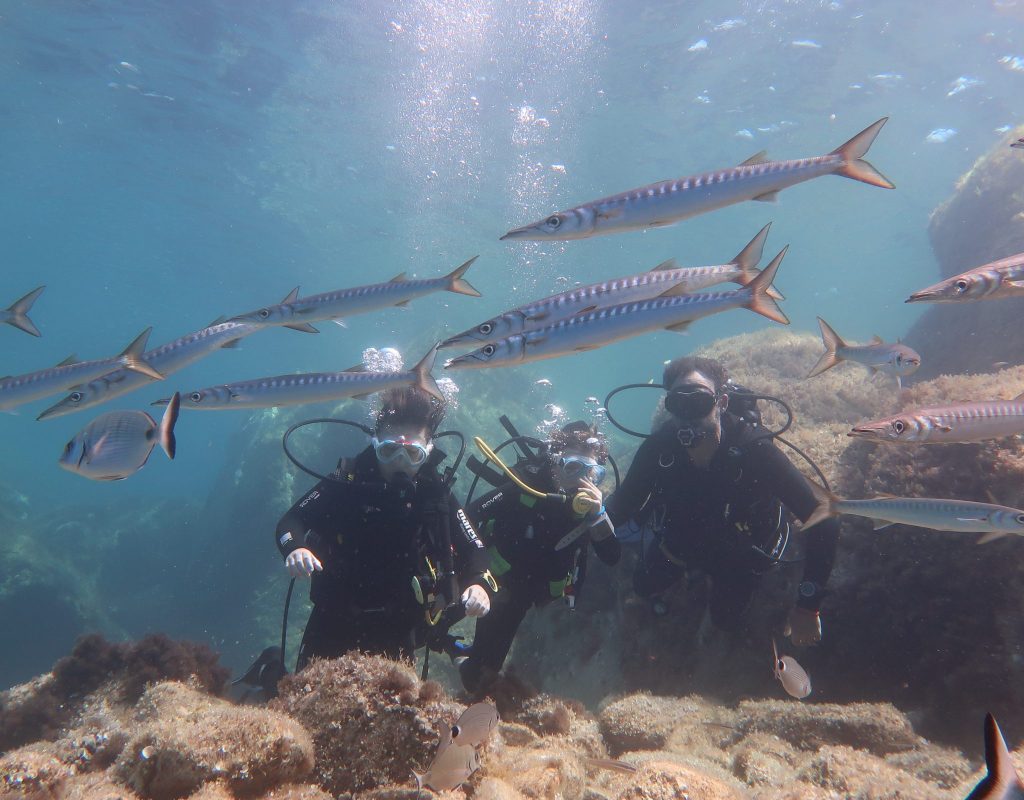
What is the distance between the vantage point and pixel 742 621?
5754mm

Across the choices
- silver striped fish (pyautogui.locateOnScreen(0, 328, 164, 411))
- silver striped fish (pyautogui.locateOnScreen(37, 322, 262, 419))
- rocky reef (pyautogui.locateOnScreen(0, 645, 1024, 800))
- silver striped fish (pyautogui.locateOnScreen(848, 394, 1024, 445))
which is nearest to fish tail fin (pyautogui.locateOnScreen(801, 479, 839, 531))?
silver striped fish (pyautogui.locateOnScreen(848, 394, 1024, 445))

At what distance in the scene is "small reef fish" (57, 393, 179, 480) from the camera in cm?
289

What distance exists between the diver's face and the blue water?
43.2 feet

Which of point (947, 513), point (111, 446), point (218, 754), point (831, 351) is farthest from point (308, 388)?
point (831, 351)

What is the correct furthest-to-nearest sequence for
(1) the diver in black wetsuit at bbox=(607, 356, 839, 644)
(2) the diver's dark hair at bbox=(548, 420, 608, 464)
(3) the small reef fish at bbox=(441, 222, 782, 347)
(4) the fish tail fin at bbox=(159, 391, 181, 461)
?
(2) the diver's dark hair at bbox=(548, 420, 608, 464) → (1) the diver in black wetsuit at bbox=(607, 356, 839, 644) → (3) the small reef fish at bbox=(441, 222, 782, 347) → (4) the fish tail fin at bbox=(159, 391, 181, 461)

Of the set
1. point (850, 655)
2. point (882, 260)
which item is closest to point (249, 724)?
point (850, 655)

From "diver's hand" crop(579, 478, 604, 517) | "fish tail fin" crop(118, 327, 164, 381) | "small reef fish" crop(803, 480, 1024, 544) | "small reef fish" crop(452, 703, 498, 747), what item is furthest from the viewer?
"diver's hand" crop(579, 478, 604, 517)

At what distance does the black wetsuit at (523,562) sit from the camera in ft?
18.1

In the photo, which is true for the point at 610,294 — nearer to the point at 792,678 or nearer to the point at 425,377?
the point at 425,377

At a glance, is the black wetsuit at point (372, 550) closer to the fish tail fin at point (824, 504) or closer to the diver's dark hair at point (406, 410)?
the diver's dark hair at point (406, 410)

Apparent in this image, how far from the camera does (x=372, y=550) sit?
4.71 meters

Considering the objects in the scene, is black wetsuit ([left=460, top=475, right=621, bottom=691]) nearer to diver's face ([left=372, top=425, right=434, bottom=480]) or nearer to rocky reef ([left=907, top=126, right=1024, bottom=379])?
diver's face ([left=372, top=425, right=434, bottom=480])

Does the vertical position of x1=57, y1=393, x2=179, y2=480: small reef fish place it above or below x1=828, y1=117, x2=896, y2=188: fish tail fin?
below

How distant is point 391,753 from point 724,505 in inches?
171
